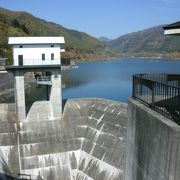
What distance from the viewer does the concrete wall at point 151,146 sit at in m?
7.02

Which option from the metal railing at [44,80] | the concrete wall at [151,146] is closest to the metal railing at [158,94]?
the concrete wall at [151,146]

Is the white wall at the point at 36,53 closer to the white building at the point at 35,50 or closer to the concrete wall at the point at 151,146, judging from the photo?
the white building at the point at 35,50

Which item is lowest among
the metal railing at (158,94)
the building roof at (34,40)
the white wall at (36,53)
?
the metal railing at (158,94)

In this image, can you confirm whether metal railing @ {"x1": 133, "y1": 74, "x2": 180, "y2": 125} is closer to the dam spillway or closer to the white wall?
the dam spillway

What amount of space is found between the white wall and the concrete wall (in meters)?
15.4

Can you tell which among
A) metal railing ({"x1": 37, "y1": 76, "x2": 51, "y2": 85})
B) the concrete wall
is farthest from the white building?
the concrete wall

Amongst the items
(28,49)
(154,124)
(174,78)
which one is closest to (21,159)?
(28,49)

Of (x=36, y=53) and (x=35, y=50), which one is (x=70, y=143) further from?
(x=35, y=50)

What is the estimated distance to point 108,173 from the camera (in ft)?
63.6

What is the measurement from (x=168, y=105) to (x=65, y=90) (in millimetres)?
54370

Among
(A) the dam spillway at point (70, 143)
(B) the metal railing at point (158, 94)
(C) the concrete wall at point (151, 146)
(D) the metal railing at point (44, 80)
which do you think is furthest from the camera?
(D) the metal railing at point (44, 80)

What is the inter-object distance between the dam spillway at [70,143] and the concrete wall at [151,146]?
934cm

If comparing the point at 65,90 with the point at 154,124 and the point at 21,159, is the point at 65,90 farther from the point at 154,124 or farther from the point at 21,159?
the point at 154,124

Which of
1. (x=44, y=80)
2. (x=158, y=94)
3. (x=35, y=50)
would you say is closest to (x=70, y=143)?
(x=44, y=80)
